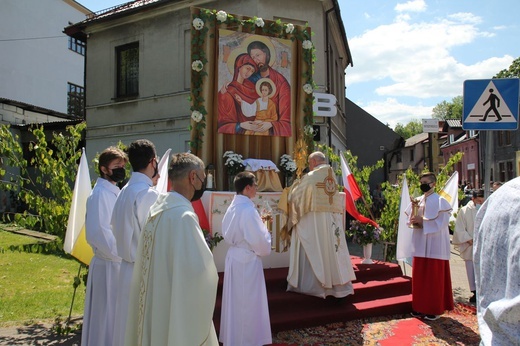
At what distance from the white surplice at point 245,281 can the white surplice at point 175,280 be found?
216 cm

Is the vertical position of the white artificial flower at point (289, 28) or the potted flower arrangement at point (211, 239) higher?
the white artificial flower at point (289, 28)

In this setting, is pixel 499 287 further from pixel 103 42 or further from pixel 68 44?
pixel 68 44

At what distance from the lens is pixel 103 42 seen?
18062mm

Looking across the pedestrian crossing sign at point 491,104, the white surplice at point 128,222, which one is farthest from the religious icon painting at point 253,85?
the white surplice at point 128,222

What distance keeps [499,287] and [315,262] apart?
15.2 ft

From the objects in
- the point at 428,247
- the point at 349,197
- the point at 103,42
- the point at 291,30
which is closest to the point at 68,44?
the point at 103,42

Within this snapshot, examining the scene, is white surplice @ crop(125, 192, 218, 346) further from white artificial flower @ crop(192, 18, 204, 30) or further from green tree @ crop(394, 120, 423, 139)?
green tree @ crop(394, 120, 423, 139)

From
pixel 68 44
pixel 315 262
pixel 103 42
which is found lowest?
pixel 315 262

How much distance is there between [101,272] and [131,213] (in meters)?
0.86

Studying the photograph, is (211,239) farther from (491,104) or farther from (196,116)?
(491,104)

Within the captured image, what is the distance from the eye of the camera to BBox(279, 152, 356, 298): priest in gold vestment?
604cm

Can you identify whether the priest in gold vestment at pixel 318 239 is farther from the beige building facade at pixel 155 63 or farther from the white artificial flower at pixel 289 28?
the beige building facade at pixel 155 63

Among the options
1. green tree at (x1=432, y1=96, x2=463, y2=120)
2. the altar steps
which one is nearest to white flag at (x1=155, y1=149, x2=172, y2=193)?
the altar steps

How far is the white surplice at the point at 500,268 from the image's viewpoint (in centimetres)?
140
